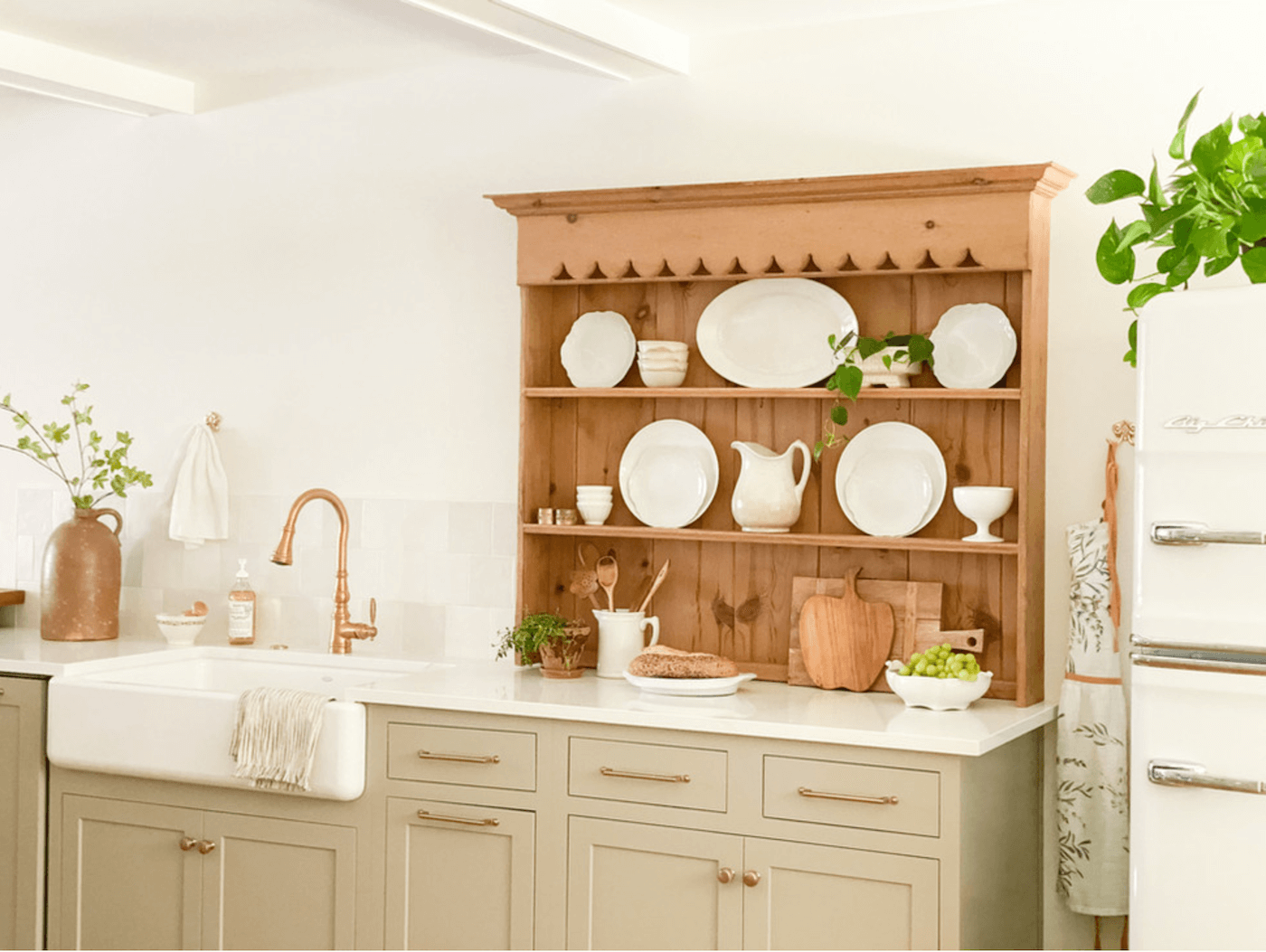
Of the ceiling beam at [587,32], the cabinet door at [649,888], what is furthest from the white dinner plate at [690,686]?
the ceiling beam at [587,32]

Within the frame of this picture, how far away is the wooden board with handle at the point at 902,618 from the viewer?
341cm

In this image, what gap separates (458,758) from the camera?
10.7 feet

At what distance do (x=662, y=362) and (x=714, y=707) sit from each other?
2.88ft

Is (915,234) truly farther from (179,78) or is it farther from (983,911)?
(179,78)

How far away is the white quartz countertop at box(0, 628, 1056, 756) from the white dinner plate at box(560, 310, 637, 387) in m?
0.73

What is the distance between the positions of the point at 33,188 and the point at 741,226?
2386 mm

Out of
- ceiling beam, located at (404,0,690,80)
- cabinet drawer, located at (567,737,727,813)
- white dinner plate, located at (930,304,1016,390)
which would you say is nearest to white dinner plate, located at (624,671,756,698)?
cabinet drawer, located at (567,737,727,813)

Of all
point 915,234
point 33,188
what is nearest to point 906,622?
point 915,234

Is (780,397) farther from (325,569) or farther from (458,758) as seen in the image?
(325,569)

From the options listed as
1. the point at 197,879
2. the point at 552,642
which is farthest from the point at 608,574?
the point at 197,879

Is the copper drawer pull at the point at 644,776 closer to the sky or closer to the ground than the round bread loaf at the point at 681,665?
closer to the ground

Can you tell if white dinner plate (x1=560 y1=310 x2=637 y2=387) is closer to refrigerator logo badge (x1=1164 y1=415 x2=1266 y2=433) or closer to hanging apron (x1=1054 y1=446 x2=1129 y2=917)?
hanging apron (x1=1054 y1=446 x2=1129 y2=917)

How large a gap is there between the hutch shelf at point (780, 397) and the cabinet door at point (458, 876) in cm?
62

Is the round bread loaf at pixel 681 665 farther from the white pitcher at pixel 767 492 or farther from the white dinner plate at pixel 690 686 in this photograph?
the white pitcher at pixel 767 492
